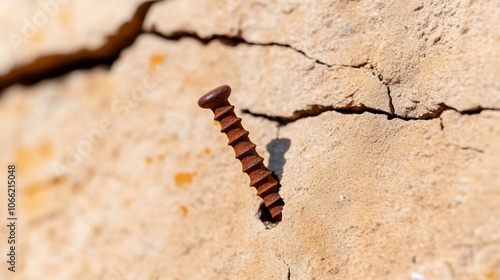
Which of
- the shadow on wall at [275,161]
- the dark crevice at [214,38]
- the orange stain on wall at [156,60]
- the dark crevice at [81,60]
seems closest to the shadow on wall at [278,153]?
the shadow on wall at [275,161]

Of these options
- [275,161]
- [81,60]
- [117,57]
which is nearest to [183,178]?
[275,161]

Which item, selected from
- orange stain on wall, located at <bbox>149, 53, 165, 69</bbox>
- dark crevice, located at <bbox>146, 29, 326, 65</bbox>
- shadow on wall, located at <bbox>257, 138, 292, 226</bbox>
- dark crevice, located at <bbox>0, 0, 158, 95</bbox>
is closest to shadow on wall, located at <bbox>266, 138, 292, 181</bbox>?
shadow on wall, located at <bbox>257, 138, 292, 226</bbox>

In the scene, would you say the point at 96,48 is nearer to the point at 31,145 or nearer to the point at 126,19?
the point at 126,19

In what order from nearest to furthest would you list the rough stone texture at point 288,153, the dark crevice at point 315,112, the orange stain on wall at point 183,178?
the rough stone texture at point 288,153 → the dark crevice at point 315,112 → the orange stain on wall at point 183,178

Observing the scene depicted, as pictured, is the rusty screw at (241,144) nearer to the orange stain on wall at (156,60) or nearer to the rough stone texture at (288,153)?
the rough stone texture at (288,153)

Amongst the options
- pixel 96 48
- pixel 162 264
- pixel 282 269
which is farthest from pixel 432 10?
pixel 96 48

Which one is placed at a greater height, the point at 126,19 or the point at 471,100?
the point at 126,19

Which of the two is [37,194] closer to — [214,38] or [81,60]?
[81,60]
